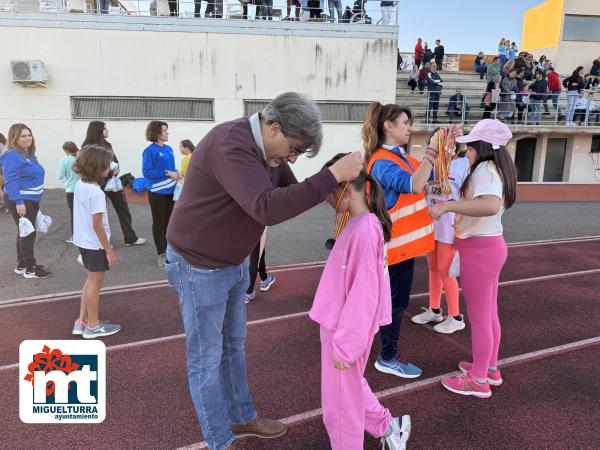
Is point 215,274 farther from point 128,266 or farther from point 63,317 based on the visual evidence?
point 128,266

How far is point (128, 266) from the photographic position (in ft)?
21.4

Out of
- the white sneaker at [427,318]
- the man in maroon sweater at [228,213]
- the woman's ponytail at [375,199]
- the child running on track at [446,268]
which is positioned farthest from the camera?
the white sneaker at [427,318]

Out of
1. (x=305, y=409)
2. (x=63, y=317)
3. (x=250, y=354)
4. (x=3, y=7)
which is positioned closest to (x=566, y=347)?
(x=305, y=409)

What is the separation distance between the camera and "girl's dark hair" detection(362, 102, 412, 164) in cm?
310

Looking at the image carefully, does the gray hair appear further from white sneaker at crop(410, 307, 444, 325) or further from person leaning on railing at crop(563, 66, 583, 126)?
person leaning on railing at crop(563, 66, 583, 126)

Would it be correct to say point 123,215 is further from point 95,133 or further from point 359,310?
point 359,310

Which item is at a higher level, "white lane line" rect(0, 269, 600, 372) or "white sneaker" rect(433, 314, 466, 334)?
"white sneaker" rect(433, 314, 466, 334)

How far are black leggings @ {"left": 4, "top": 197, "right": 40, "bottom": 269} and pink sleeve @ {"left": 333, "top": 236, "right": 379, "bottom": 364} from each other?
16.9 feet

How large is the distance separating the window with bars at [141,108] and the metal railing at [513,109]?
776 cm

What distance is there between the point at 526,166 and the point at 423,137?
216 inches

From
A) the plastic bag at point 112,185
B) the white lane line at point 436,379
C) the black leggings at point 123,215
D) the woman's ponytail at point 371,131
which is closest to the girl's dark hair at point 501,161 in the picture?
the woman's ponytail at point 371,131

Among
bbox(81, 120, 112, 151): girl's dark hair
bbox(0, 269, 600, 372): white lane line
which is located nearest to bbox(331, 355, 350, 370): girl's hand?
bbox(0, 269, 600, 372): white lane line

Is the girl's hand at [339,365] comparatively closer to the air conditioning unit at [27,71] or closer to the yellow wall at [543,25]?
the air conditioning unit at [27,71]

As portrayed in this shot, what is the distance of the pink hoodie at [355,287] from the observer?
7.05 ft
